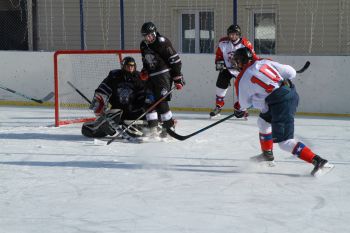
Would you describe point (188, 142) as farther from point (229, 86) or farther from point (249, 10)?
point (249, 10)

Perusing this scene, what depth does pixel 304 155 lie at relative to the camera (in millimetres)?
4332

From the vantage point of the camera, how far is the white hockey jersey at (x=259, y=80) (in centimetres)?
429

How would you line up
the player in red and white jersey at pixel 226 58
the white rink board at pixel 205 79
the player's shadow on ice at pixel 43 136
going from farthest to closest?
the white rink board at pixel 205 79 → the player in red and white jersey at pixel 226 58 → the player's shadow on ice at pixel 43 136

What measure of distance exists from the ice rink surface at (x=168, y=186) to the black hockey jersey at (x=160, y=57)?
637 millimetres

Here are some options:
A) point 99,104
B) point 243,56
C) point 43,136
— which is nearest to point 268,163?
point 243,56

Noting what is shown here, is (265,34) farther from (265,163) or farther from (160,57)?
(265,163)

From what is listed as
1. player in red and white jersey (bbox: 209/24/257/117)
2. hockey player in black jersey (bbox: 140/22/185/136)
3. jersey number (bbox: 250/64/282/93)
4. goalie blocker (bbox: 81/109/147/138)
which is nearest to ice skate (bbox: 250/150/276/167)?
jersey number (bbox: 250/64/282/93)

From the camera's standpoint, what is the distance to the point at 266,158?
471 cm

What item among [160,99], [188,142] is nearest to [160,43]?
[160,99]

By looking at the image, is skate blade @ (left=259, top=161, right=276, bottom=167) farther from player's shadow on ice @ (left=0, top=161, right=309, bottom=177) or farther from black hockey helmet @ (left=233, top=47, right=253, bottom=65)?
black hockey helmet @ (left=233, top=47, right=253, bottom=65)

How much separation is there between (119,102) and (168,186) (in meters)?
2.09

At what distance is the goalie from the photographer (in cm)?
600

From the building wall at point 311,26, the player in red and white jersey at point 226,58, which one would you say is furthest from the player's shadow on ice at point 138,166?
the building wall at point 311,26

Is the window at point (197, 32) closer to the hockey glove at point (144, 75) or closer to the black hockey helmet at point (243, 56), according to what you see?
the hockey glove at point (144, 75)
